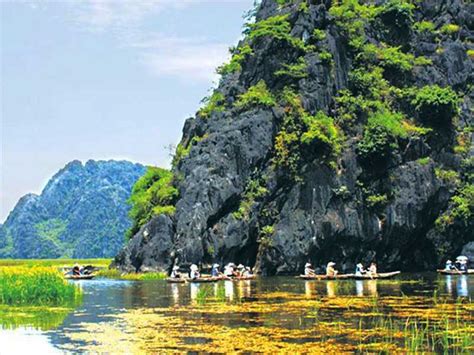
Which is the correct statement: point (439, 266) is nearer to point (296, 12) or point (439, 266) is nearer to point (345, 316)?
point (296, 12)

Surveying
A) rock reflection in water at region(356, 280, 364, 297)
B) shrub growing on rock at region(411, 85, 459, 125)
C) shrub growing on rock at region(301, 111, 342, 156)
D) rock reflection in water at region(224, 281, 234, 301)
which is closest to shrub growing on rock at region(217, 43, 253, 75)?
shrub growing on rock at region(301, 111, 342, 156)

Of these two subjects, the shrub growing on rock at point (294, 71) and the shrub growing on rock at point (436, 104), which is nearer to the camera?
the shrub growing on rock at point (436, 104)

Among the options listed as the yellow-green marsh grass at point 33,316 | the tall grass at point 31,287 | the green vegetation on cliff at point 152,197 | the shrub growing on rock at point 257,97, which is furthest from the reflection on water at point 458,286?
the green vegetation on cliff at point 152,197

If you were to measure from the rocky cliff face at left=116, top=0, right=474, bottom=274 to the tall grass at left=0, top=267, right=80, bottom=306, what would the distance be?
66.3 ft

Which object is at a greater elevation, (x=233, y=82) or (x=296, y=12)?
(x=296, y=12)

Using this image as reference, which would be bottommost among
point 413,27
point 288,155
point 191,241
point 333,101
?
point 191,241

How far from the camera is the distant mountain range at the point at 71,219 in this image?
157125 millimetres

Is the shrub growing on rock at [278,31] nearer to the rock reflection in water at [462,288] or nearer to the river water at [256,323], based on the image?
the rock reflection in water at [462,288]

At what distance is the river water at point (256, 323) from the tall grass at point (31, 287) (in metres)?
1.53

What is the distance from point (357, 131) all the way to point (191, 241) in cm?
1543

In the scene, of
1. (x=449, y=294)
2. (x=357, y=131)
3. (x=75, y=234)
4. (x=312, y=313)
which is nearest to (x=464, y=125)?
(x=357, y=131)

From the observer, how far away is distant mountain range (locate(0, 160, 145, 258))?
516 ft

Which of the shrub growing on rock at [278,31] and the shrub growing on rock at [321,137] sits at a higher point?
the shrub growing on rock at [278,31]

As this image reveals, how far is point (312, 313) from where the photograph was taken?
21.7 metres
